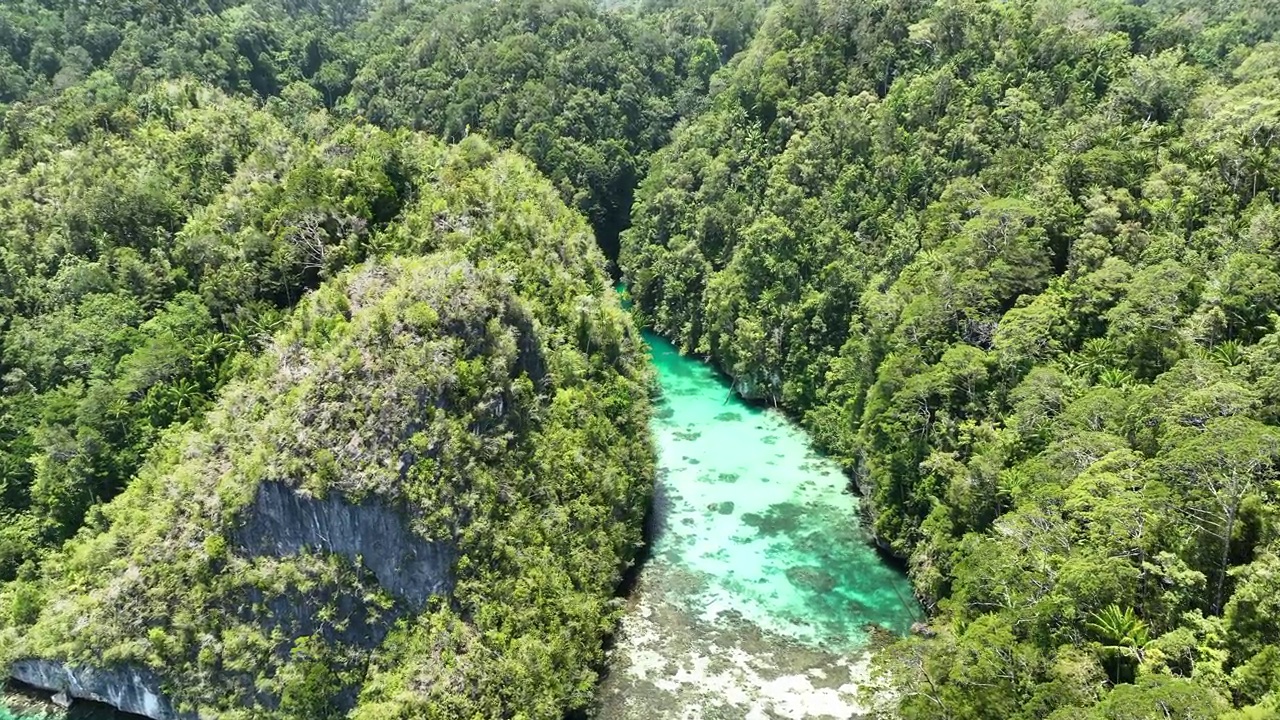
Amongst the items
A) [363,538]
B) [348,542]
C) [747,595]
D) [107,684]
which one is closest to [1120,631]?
[747,595]

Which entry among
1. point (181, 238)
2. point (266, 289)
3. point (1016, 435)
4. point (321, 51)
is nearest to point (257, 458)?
point (266, 289)

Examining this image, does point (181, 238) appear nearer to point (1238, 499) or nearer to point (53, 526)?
point (53, 526)

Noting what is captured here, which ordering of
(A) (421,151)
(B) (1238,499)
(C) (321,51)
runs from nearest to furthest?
(B) (1238,499), (A) (421,151), (C) (321,51)

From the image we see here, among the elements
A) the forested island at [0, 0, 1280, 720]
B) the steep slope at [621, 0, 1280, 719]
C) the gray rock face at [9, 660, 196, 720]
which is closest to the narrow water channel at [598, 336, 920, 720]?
the forested island at [0, 0, 1280, 720]

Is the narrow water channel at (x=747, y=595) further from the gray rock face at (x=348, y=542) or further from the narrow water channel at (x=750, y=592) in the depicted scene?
the gray rock face at (x=348, y=542)

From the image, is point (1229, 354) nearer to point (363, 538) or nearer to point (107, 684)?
point (363, 538)

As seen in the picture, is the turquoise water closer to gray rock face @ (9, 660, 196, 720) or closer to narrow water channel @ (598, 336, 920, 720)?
narrow water channel @ (598, 336, 920, 720)
